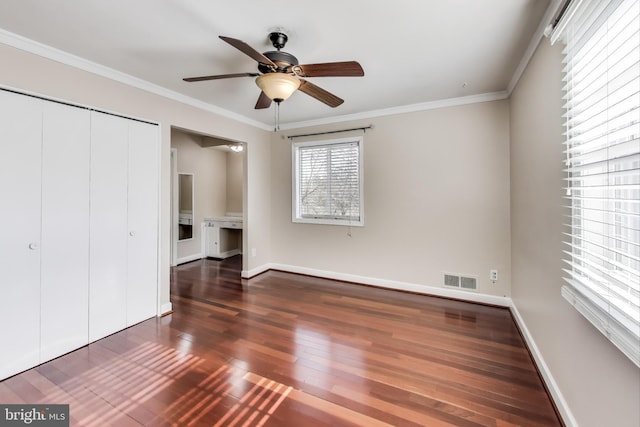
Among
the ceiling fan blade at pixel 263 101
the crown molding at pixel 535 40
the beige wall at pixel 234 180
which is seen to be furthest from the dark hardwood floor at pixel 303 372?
the beige wall at pixel 234 180

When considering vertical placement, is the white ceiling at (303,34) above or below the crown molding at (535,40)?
above

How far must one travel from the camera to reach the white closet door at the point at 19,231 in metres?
1.97

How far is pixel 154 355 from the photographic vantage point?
2281mm

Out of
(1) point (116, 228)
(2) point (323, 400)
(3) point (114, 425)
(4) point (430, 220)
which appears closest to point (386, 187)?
(4) point (430, 220)

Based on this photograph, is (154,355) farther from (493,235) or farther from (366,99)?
(493,235)

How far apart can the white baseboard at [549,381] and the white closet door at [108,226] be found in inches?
140

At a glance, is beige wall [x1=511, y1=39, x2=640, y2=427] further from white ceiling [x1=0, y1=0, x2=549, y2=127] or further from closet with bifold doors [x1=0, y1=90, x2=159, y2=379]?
closet with bifold doors [x1=0, y1=90, x2=159, y2=379]

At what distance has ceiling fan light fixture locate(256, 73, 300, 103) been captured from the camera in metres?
1.99

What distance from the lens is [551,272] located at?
1828 mm

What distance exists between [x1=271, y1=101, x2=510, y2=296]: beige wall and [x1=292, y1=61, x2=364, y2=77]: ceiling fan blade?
1.99m

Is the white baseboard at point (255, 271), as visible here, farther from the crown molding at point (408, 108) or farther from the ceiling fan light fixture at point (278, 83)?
the ceiling fan light fixture at point (278, 83)

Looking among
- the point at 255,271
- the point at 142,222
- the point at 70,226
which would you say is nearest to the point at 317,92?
the point at 142,222

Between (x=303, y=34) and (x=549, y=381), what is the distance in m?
2.95

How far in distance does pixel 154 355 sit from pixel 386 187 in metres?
3.19
